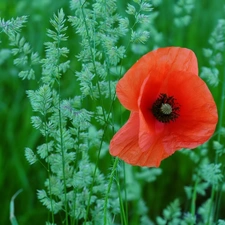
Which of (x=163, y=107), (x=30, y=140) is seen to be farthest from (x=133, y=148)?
(x=30, y=140)

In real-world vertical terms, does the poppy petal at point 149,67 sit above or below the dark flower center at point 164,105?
above

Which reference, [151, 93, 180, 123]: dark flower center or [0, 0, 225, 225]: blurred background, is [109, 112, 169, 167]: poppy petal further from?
[0, 0, 225, 225]: blurred background

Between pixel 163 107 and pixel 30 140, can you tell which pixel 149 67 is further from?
pixel 30 140

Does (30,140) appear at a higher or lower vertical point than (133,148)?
lower

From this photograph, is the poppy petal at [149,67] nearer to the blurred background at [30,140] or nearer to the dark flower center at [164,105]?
the dark flower center at [164,105]

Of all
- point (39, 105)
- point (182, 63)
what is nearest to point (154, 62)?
point (182, 63)

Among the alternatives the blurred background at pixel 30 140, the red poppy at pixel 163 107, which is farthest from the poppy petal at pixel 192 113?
the blurred background at pixel 30 140

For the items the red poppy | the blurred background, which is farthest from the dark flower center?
the blurred background
